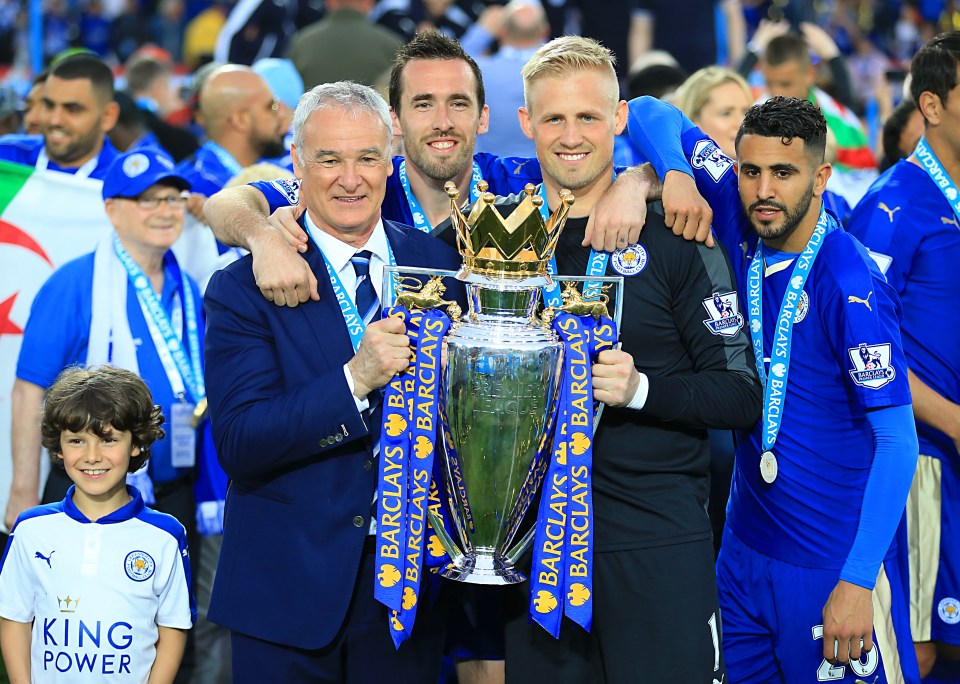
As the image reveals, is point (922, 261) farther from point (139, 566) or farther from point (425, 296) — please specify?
point (139, 566)

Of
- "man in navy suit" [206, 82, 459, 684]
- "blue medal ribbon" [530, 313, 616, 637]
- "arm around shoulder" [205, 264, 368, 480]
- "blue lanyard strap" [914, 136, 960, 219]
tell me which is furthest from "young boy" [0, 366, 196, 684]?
"blue lanyard strap" [914, 136, 960, 219]

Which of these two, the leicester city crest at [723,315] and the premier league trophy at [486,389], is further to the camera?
the leicester city crest at [723,315]

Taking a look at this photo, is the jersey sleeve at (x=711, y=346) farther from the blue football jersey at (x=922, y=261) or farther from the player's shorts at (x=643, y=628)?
the blue football jersey at (x=922, y=261)

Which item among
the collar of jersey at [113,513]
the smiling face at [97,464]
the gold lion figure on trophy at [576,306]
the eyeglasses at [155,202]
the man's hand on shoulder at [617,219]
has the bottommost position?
the collar of jersey at [113,513]

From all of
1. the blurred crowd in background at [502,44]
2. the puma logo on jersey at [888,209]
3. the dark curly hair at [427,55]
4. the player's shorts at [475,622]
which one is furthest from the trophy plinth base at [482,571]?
the blurred crowd in background at [502,44]

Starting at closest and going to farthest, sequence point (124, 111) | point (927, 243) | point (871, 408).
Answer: point (871, 408) → point (927, 243) → point (124, 111)

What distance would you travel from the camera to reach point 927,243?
4.20m

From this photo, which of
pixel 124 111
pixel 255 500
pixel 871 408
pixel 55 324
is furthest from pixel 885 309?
pixel 124 111

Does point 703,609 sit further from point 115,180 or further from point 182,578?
point 115,180

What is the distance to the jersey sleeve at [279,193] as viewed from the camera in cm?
386

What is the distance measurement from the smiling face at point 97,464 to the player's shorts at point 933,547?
259 cm

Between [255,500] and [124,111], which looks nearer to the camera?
[255,500]

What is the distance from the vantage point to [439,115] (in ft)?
12.9

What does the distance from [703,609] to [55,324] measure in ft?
8.73
